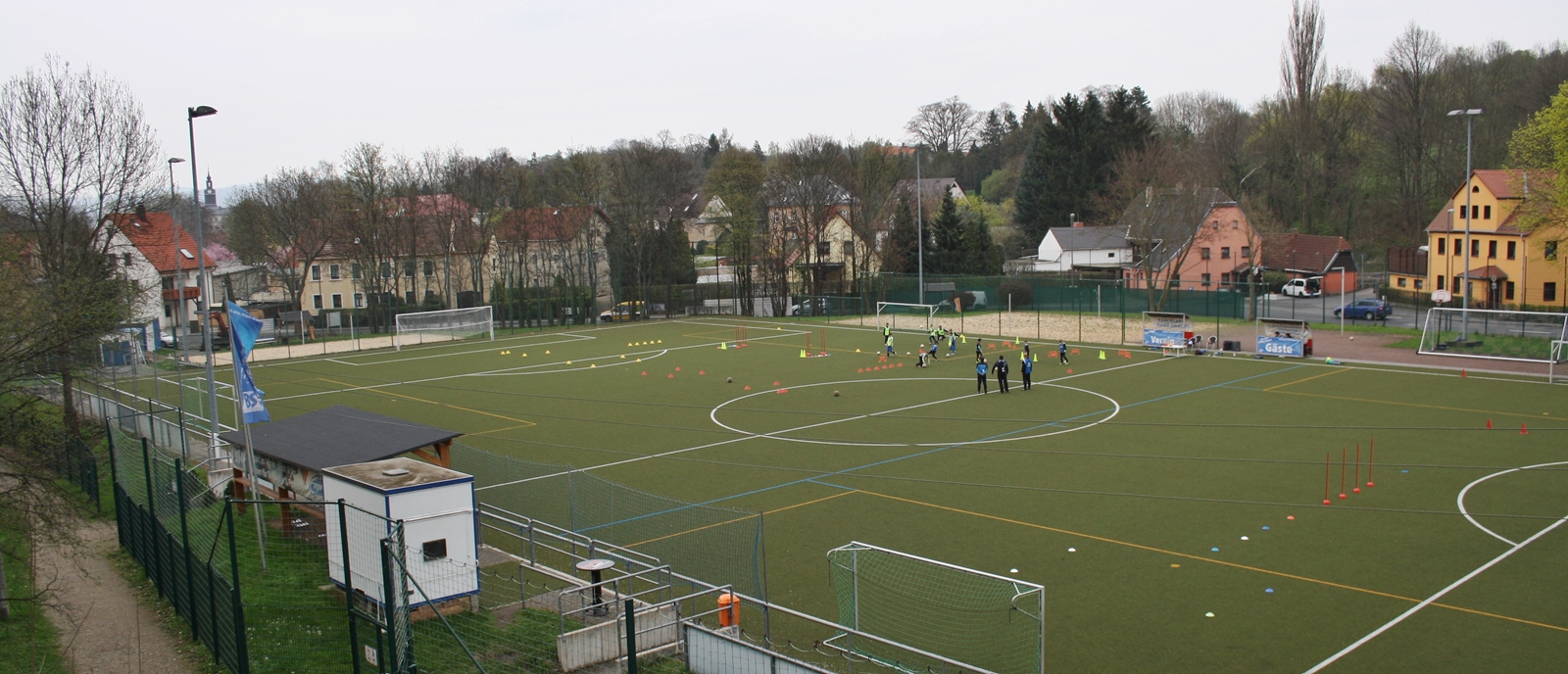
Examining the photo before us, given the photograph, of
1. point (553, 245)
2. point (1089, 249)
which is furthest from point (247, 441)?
point (1089, 249)

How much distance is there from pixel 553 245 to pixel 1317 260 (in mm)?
57297

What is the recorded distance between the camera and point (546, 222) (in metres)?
71.8

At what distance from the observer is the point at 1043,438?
85.1 feet

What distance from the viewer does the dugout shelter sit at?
703 inches

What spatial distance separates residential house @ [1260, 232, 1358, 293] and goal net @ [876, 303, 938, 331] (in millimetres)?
28769

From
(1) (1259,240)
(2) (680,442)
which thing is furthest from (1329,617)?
(1) (1259,240)

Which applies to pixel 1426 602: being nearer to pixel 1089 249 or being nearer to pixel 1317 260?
pixel 1317 260

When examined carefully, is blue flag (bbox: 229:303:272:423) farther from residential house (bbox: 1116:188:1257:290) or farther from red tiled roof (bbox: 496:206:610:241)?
red tiled roof (bbox: 496:206:610:241)

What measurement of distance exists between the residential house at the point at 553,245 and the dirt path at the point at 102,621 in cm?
5174

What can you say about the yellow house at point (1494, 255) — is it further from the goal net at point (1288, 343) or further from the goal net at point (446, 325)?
the goal net at point (446, 325)

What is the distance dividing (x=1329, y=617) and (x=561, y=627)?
1036cm

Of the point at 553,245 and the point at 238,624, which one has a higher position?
the point at 553,245

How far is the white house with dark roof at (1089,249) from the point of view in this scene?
3187 inches

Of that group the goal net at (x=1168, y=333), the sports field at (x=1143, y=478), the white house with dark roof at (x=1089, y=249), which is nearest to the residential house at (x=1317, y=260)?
the white house with dark roof at (x=1089, y=249)
